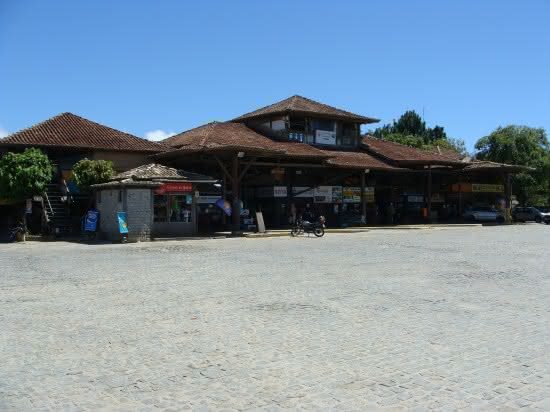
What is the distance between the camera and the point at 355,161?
37688 mm

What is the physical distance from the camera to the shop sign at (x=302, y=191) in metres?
36.1

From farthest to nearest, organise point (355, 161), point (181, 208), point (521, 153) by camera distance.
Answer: point (521, 153) → point (355, 161) → point (181, 208)

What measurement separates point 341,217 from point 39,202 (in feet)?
62.3

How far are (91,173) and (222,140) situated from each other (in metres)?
8.01

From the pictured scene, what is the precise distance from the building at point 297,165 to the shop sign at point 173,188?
1406mm

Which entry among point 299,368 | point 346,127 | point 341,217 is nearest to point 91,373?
point 299,368

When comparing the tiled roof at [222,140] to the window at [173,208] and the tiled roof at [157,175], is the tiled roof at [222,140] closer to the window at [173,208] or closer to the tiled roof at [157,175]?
the tiled roof at [157,175]

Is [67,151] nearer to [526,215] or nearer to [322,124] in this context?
[322,124]

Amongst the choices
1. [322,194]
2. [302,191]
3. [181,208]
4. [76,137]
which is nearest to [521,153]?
[322,194]

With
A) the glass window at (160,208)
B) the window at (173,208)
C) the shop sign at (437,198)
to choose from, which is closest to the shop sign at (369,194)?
the shop sign at (437,198)

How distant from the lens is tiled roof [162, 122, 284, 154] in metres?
28.9

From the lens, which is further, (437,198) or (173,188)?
(437,198)

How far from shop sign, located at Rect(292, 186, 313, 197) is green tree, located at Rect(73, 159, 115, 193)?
39.8 ft

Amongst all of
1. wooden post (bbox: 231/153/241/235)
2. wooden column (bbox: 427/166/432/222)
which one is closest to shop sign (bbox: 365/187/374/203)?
wooden column (bbox: 427/166/432/222)
